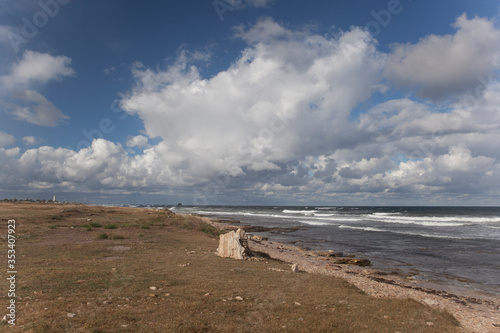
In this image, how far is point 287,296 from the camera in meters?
9.48

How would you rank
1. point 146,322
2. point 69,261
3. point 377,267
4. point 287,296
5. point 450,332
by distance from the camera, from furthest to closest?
point 377,267 → point 69,261 → point 287,296 → point 450,332 → point 146,322

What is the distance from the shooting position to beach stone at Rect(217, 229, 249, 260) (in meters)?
16.8

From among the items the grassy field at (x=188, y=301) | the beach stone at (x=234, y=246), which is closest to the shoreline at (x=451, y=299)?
the grassy field at (x=188, y=301)

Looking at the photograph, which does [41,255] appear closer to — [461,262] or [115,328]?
[115,328]

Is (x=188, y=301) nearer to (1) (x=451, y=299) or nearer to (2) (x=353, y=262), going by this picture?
(1) (x=451, y=299)

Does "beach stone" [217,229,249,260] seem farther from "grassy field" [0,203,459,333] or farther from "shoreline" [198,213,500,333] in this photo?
"shoreline" [198,213,500,333]

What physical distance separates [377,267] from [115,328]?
1943 cm

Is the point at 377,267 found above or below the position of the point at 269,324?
below

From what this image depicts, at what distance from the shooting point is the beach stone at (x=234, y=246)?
16.8 meters

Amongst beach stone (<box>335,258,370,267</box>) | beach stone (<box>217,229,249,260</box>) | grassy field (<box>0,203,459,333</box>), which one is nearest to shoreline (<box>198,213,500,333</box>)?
grassy field (<box>0,203,459,333</box>)

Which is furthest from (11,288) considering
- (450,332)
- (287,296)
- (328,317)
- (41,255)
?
(450,332)

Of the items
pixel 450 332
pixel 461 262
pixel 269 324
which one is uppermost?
pixel 269 324

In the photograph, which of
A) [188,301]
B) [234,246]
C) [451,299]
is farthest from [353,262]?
[188,301]

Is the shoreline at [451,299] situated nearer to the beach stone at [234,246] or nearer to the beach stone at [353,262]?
the beach stone at [353,262]
